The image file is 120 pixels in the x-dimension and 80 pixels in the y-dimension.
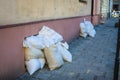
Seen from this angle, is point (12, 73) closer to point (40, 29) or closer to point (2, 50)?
point (2, 50)

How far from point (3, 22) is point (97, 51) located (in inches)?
142

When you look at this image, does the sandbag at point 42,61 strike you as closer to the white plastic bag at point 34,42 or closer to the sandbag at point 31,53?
the sandbag at point 31,53

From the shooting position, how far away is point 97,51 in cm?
673

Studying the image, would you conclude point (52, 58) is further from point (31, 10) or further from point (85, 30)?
point (85, 30)

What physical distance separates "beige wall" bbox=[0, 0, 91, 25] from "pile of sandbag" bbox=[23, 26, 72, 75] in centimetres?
41

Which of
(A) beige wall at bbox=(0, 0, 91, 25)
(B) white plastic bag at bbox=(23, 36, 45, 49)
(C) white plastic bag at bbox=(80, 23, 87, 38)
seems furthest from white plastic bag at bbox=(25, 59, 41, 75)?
(C) white plastic bag at bbox=(80, 23, 87, 38)

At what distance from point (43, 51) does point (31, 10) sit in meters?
0.92

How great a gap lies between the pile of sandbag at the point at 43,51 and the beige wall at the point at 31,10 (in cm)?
41

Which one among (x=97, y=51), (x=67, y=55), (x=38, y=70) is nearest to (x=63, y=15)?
(x=97, y=51)

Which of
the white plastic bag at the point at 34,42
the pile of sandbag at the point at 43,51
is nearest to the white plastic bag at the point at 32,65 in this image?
the pile of sandbag at the point at 43,51

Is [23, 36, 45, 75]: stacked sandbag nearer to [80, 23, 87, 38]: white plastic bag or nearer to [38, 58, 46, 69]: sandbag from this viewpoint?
[38, 58, 46, 69]: sandbag

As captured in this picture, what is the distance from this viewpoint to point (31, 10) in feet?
15.9

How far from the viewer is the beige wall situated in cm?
392

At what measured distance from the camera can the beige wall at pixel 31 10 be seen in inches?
154
